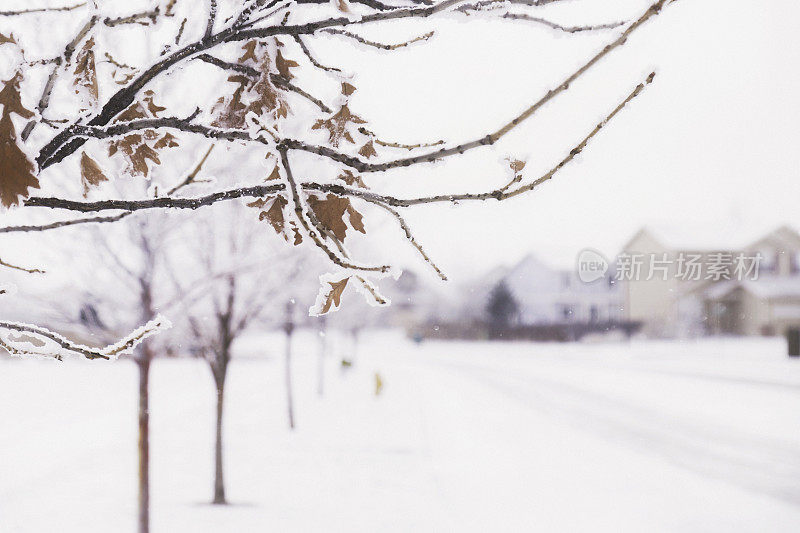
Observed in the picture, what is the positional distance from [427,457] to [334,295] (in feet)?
28.4

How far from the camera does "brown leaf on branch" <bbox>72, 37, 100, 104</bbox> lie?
145cm

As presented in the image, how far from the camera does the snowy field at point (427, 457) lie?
692 cm

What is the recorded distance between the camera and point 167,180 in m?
6.46

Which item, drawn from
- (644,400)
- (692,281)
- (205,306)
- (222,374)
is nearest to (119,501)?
(222,374)

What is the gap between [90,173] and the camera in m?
1.65

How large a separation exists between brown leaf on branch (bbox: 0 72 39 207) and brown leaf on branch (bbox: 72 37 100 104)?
1.20 feet

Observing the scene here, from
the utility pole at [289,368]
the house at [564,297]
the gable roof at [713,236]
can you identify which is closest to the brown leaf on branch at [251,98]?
the utility pole at [289,368]

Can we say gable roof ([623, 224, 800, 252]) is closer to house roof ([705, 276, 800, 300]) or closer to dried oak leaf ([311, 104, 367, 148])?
house roof ([705, 276, 800, 300])

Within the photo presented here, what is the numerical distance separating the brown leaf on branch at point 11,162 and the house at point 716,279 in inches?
1715

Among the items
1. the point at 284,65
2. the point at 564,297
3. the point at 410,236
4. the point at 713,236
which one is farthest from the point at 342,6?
the point at 564,297

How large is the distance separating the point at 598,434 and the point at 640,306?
3883cm

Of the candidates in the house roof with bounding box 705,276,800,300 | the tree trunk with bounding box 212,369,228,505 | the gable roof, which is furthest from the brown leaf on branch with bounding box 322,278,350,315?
the gable roof

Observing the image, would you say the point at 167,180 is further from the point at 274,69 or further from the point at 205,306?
the point at 274,69

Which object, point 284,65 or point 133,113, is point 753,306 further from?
point 133,113
